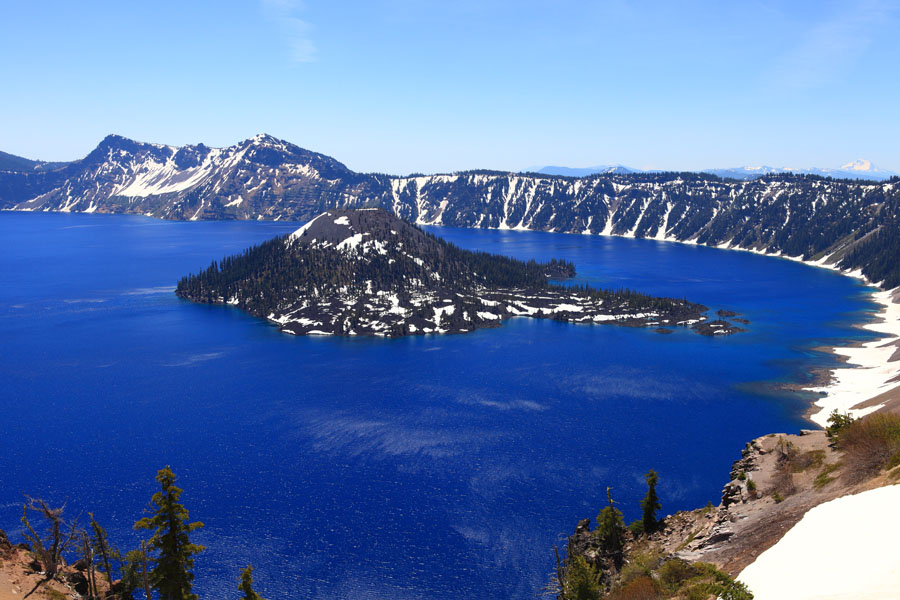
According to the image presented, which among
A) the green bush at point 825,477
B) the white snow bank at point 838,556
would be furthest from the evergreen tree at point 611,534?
the white snow bank at point 838,556

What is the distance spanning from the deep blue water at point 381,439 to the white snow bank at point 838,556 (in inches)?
1333

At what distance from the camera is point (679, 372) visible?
152 meters

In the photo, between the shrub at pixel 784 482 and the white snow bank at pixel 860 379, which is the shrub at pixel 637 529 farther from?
the white snow bank at pixel 860 379

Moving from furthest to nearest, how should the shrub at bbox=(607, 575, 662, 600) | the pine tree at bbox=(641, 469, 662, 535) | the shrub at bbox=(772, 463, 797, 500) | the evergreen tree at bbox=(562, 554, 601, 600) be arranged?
1. the pine tree at bbox=(641, 469, 662, 535)
2. the shrub at bbox=(772, 463, 797, 500)
3. the evergreen tree at bbox=(562, 554, 601, 600)
4. the shrub at bbox=(607, 575, 662, 600)

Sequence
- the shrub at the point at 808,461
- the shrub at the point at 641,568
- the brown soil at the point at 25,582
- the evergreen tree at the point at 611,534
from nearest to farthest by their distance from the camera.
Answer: the brown soil at the point at 25,582
the shrub at the point at 641,568
the evergreen tree at the point at 611,534
the shrub at the point at 808,461

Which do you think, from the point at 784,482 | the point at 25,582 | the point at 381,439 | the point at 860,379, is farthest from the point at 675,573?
the point at 860,379

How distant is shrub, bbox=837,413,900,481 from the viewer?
54.5m

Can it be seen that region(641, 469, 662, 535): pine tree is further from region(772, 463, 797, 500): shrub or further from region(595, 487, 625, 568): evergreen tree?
region(772, 463, 797, 500): shrub

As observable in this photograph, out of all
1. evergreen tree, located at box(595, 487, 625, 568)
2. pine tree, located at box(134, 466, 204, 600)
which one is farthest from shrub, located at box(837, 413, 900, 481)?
pine tree, located at box(134, 466, 204, 600)

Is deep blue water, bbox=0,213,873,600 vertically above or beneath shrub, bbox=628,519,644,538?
beneath

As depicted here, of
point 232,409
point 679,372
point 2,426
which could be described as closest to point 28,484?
point 2,426

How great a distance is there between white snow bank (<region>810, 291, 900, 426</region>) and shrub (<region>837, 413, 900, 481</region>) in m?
54.7

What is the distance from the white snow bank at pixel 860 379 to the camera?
399ft

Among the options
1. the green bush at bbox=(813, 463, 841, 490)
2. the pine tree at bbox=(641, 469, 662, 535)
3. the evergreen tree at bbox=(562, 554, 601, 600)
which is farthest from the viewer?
the pine tree at bbox=(641, 469, 662, 535)
